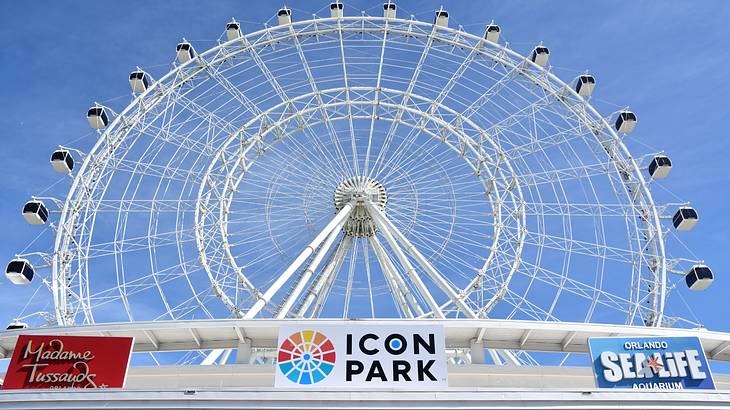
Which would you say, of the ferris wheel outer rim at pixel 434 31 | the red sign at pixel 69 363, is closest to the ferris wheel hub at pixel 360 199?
the ferris wheel outer rim at pixel 434 31

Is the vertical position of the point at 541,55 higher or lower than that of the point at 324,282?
higher

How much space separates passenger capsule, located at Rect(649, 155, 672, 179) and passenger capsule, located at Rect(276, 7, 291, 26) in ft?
→ 61.2

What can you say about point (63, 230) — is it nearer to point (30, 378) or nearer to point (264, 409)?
point (30, 378)

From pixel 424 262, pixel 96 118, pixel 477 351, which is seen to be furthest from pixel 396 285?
pixel 96 118

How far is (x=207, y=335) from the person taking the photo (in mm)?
18938

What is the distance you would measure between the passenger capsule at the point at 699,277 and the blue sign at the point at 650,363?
1275 cm

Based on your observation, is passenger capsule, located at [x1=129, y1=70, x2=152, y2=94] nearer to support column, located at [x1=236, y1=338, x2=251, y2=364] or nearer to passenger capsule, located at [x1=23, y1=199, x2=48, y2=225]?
passenger capsule, located at [x1=23, y1=199, x2=48, y2=225]

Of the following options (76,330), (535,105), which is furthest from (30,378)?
(535,105)

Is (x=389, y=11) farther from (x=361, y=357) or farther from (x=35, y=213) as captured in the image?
(x=361, y=357)

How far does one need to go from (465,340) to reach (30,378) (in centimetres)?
1157

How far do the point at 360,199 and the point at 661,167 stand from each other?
1367 cm

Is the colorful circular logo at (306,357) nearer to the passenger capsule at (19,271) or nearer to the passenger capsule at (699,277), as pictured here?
the passenger capsule at (19,271)

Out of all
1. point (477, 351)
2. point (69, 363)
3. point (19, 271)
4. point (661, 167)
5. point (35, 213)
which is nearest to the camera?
point (69, 363)

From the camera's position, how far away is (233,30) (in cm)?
3186
